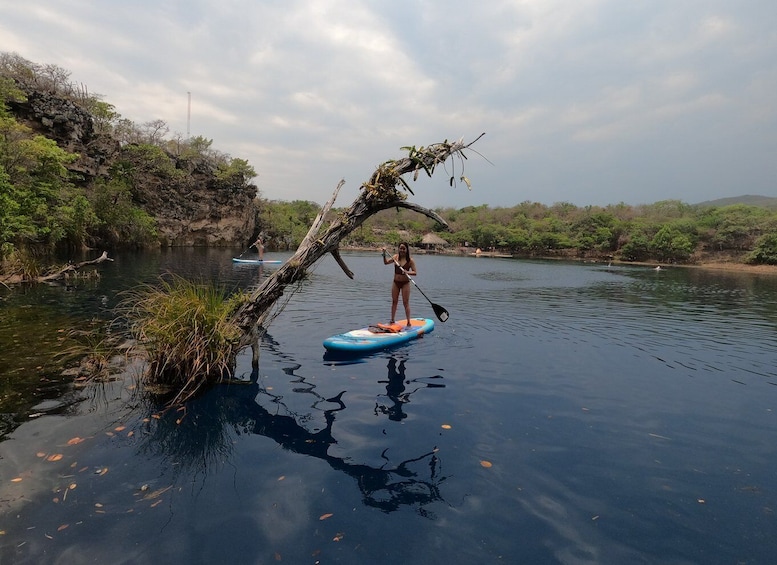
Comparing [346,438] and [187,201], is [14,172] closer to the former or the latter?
[346,438]

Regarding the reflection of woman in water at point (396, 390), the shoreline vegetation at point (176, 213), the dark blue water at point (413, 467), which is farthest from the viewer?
the shoreline vegetation at point (176, 213)

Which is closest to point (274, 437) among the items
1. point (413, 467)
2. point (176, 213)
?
point (413, 467)

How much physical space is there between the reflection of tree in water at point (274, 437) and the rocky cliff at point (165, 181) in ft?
114

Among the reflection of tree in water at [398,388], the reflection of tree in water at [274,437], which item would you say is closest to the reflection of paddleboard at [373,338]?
the reflection of tree in water at [398,388]

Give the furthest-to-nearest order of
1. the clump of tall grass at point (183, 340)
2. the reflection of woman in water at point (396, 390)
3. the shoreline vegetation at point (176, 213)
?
the shoreline vegetation at point (176, 213), the reflection of woman in water at point (396, 390), the clump of tall grass at point (183, 340)

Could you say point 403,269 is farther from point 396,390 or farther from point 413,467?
point 413,467

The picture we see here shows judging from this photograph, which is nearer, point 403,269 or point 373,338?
point 373,338

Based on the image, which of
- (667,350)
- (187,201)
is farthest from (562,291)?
(187,201)

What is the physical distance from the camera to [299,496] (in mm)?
4039

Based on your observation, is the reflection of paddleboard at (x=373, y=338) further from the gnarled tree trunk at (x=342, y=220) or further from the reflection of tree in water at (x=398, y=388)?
the gnarled tree trunk at (x=342, y=220)

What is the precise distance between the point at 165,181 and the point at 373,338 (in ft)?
164

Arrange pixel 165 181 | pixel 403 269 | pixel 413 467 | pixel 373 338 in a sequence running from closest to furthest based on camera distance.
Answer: pixel 413 467 < pixel 373 338 < pixel 403 269 < pixel 165 181

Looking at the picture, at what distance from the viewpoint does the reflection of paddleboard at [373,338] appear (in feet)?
28.9

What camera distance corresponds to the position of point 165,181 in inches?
1950
